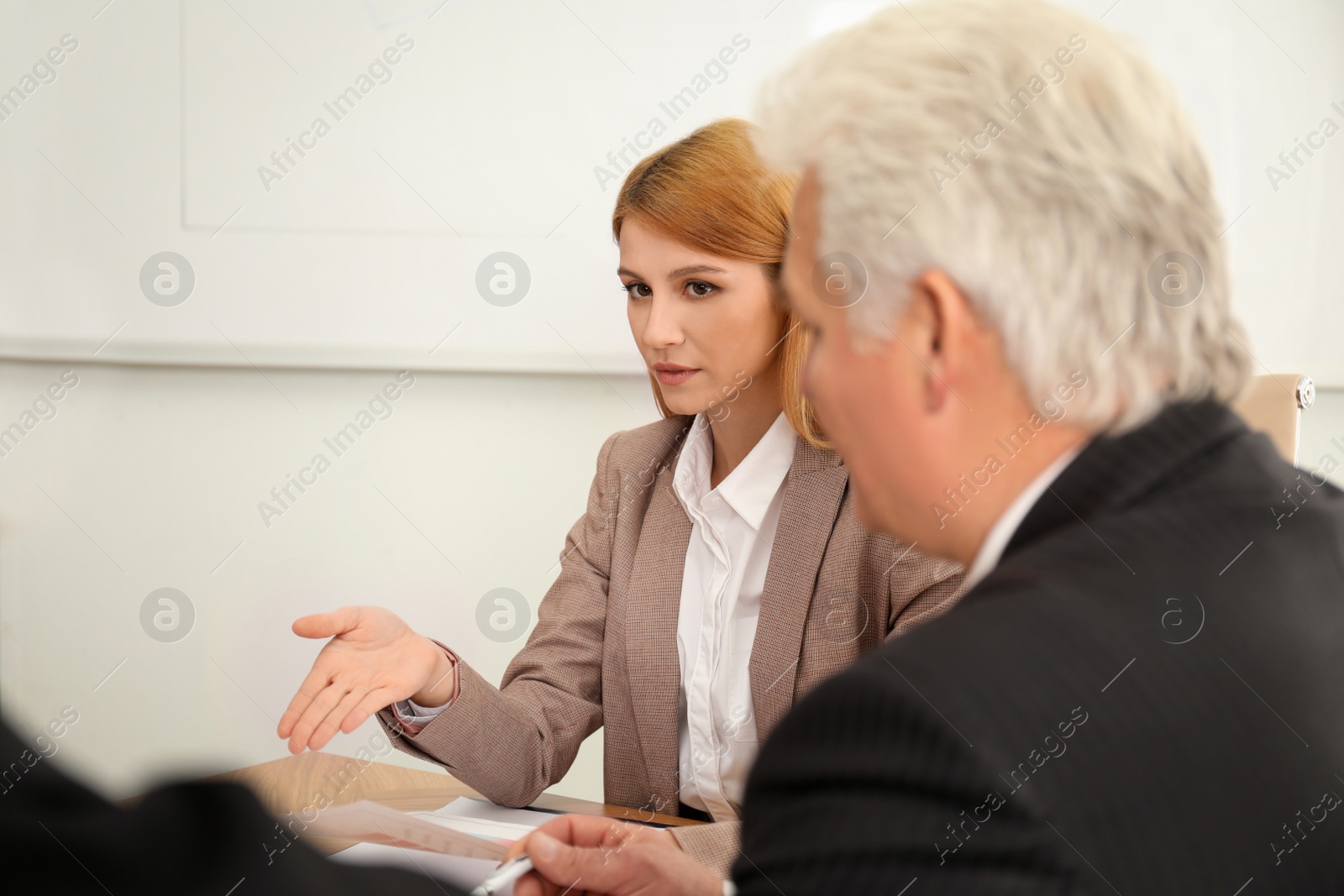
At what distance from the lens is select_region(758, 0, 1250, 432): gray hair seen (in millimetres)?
638

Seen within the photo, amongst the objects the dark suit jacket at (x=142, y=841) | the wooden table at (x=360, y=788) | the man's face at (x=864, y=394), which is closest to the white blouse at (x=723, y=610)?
the wooden table at (x=360, y=788)

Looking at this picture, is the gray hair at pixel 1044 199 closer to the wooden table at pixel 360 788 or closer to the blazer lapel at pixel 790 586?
the blazer lapel at pixel 790 586

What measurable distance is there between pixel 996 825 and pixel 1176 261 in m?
0.39

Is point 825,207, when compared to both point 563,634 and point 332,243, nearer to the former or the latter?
point 563,634

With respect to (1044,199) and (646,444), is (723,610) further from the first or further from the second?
(1044,199)

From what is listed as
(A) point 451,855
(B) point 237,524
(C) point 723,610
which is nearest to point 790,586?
(C) point 723,610

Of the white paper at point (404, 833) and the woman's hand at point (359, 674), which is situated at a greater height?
the woman's hand at point (359, 674)

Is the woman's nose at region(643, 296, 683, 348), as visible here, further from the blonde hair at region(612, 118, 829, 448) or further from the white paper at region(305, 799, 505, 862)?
the white paper at region(305, 799, 505, 862)

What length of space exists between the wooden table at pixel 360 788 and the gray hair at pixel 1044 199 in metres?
0.83

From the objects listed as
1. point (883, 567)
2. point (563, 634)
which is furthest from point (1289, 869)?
point (563, 634)

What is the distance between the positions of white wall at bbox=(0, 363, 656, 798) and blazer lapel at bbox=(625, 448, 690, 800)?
0.82 metres

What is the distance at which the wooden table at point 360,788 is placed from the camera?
1.26m

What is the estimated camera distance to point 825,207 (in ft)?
2.33

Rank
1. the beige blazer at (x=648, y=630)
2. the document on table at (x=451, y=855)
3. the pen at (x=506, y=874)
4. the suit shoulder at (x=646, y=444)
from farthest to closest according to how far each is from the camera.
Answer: the suit shoulder at (x=646, y=444) → the beige blazer at (x=648, y=630) → the document on table at (x=451, y=855) → the pen at (x=506, y=874)
